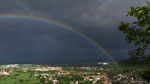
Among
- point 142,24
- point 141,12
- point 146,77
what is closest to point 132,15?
point 141,12

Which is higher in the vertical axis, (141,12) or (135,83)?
(141,12)

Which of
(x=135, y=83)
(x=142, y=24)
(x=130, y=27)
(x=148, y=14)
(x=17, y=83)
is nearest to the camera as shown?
(x=148, y=14)

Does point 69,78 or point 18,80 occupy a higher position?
point 18,80

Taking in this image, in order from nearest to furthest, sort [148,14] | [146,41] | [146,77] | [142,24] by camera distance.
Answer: [148,14] < [146,41] < [142,24] < [146,77]

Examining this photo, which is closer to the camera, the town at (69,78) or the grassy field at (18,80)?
the town at (69,78)

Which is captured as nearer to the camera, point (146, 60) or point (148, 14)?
point (148, 14)

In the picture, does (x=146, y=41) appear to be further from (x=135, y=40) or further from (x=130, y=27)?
(x=130, y=27)

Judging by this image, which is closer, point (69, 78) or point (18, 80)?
point (18, 80)

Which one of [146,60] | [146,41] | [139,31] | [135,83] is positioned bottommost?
[135,83]

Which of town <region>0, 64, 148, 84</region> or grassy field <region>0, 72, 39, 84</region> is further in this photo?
grassy field <region>0, 72, 39, 84</region>
